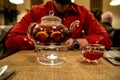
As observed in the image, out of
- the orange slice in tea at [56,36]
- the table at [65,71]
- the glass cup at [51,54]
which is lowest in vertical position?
the table at [65,71]

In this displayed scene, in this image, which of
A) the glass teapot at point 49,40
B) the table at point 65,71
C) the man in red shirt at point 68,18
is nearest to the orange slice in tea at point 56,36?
the glass teapot at point 49,40

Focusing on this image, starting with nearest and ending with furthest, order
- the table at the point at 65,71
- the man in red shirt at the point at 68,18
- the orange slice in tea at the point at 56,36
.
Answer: the table at the point at 65,71
the orange slice in tea at the point at 56,36
the man in red shirt at the point at 68,18

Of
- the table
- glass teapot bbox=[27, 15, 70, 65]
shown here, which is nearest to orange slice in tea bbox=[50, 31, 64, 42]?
glass teapot bbox=[27, 15, 70, 65]

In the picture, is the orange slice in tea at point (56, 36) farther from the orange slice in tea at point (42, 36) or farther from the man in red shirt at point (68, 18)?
the man in red shirt at point (68, 18)

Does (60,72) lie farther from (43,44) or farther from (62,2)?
(62,2)

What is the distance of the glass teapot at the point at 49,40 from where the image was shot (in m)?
1.03

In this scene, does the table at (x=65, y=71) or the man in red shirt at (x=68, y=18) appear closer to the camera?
the table at (x=65, y=71)

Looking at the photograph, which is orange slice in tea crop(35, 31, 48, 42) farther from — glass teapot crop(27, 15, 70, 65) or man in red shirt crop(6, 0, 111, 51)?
man in red shirt crop(6, 0, 111, 51)

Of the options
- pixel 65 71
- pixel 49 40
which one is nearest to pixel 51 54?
pixel 49 40

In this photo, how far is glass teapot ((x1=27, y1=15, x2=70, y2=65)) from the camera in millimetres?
1029

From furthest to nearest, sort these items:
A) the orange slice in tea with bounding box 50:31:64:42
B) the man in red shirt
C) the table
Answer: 1. the man in red shirt
2. the orange slice in tea with bounding box 50:31:64:42
3. the table

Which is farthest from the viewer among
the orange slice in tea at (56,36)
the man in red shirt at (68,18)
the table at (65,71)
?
the man in red shirt at (68,18)

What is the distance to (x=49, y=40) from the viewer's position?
1022mm

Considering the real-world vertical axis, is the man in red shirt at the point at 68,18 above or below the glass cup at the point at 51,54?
above
